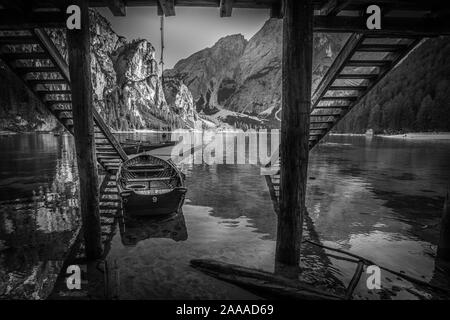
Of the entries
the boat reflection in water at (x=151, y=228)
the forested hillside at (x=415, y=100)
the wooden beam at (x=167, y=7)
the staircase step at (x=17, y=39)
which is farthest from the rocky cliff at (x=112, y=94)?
the wooden beam at (x=167, y=7)

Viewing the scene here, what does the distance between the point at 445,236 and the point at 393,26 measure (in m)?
5.00

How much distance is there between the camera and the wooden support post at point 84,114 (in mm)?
5492

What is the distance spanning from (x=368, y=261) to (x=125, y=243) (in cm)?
622

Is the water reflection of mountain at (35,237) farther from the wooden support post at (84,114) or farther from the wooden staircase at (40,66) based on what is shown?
the wooden staircase at (40,66)

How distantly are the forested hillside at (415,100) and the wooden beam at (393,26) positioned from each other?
4703 inches

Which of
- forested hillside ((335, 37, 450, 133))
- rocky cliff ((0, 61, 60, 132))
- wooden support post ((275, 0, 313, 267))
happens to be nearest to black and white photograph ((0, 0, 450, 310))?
wooden support post ((275, 0, 313, 267))

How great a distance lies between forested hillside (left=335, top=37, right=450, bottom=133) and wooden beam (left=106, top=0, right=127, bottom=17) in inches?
4905

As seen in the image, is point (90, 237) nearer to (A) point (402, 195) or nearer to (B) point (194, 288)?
(B) point (194, 288)

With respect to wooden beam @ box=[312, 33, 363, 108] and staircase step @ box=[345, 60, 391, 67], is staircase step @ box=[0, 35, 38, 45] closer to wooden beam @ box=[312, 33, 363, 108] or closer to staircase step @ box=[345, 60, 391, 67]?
wooden beam @ box=[312, 33, 363, 108]

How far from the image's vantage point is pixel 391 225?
368 inches

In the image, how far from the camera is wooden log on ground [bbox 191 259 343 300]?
180 inches

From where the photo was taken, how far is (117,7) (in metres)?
5.67

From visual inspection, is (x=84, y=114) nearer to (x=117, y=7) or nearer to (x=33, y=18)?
(x=117, y=7)
